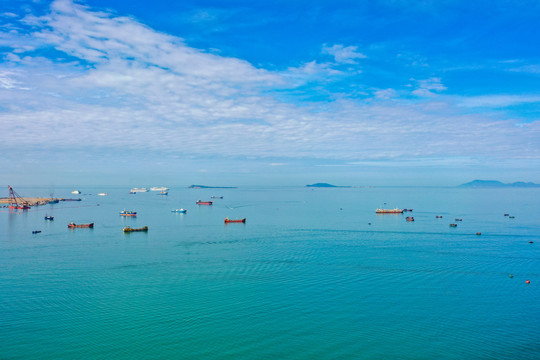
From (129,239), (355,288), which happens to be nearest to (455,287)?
(355,288)

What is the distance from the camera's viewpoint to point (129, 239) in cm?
5725

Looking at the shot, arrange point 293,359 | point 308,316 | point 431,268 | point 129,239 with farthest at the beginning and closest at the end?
point 129,239
point 431,268
point 308,316
point 293,359

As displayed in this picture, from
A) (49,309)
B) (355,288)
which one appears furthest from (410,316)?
(49,309)

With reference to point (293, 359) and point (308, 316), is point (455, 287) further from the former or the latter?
point (293, 359)

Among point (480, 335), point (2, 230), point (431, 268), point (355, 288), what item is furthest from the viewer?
point (2, 230)

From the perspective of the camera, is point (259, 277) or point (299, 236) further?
point (299, 236)

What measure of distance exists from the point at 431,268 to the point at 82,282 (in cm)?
3425

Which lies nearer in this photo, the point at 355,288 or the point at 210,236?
the point at 355,288

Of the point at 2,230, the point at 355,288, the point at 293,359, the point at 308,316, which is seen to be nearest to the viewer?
the point at 293,359

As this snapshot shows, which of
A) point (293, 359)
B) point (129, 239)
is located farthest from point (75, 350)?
point (129, 239)

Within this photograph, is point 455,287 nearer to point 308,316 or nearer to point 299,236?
point 308,316

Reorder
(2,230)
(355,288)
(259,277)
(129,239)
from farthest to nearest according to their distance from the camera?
(2,230)
(129,239)
(259,277)
(355,288)

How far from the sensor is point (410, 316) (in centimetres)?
2597

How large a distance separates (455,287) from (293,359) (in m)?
19.1
